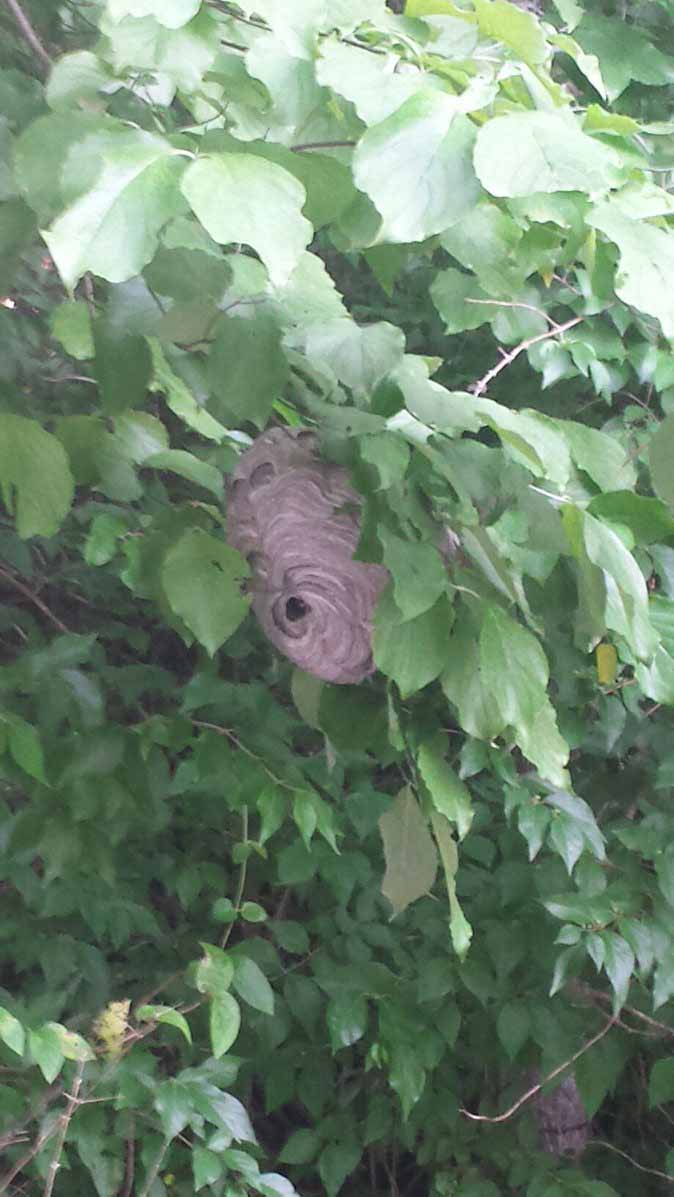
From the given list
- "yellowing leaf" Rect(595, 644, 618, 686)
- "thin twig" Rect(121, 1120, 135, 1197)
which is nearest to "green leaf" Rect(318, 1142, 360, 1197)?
"thin twig" Rect(121, 1120, 135, 1197)

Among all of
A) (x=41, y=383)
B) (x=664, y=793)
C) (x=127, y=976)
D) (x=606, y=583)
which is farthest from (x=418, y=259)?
(x=127, y=976)

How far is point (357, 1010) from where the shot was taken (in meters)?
1.65

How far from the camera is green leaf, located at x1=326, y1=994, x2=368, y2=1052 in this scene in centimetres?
160

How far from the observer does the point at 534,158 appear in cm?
45

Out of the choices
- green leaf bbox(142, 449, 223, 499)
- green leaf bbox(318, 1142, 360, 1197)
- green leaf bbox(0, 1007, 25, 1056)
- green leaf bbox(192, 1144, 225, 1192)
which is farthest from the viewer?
green leaf bbox(318, 1142, 360, 1197)

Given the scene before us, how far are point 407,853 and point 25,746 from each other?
0.42m

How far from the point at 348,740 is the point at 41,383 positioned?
2.37 ft

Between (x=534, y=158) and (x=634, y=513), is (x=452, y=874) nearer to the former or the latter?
(x=634, y=513)

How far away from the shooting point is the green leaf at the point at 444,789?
2.50ft

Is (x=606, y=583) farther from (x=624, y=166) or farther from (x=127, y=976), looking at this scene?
(x=127, y=976)

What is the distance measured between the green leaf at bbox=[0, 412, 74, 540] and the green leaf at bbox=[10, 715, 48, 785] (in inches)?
13.3

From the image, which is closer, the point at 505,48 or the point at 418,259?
the point at 505,48

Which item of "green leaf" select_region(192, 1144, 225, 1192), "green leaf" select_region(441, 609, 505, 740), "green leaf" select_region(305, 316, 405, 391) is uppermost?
"green leaf" select_region(305, 316, 405, 391)

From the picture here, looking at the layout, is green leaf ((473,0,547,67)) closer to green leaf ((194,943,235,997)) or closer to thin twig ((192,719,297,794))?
thin twig ((192,719,297,794))
